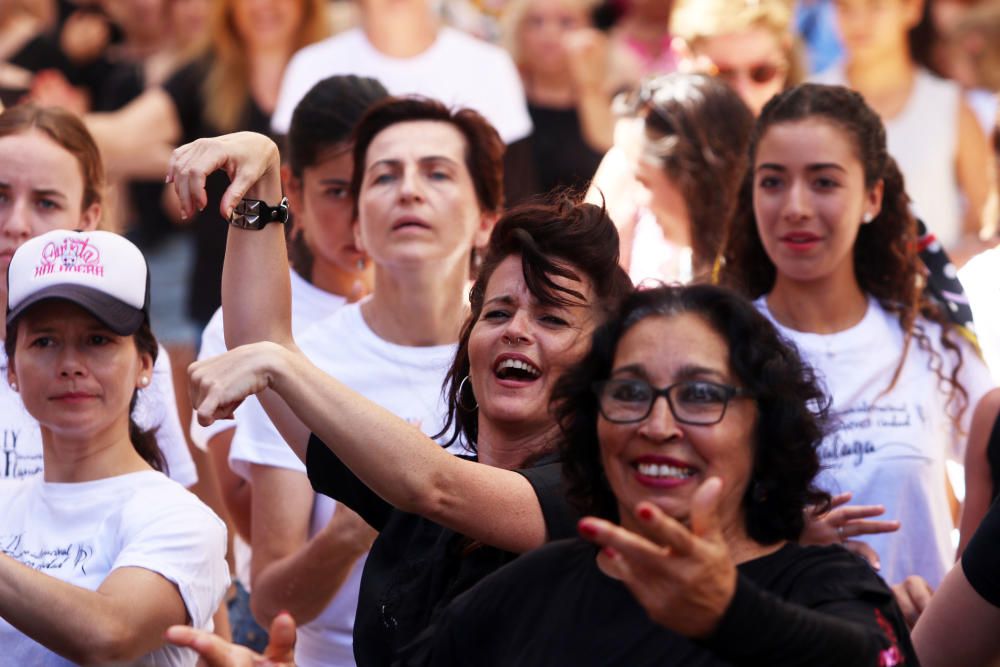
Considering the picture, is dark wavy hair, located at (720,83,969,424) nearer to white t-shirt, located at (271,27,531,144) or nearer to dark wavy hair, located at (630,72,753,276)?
dark wavy hair, located at (630,72,753,276)

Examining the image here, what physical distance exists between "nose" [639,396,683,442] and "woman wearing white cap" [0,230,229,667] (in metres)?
1.06

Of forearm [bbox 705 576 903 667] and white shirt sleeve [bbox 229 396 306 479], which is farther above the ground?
white shirt sleeve [bbox 229 396 306 479]

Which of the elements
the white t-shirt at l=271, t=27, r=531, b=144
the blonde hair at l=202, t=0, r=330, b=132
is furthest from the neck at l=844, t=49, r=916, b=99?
the blonde hair at l=202, t=0, r=330, b=132

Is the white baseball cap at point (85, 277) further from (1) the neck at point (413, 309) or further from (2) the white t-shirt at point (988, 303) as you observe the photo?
(2) the white t-shirt at point (988, 303)

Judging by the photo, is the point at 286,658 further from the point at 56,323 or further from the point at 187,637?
the point at 56,323

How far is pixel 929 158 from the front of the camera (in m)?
5.83

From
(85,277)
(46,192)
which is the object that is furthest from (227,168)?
(46,192)

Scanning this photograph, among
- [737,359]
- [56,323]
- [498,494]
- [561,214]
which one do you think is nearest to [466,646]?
[498,494]

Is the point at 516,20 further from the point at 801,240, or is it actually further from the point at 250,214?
the point at 250,214

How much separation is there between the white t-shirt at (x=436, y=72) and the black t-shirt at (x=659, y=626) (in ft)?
9.99

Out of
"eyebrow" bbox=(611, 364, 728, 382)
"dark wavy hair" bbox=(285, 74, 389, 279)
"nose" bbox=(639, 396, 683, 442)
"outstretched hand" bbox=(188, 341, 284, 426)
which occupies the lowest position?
"nose" bbox=(639, 396, 683, 442)

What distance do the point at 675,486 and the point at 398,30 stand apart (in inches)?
138

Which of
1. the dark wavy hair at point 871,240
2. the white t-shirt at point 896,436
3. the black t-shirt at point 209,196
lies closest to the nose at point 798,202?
the dark wavy hair at point 871,240

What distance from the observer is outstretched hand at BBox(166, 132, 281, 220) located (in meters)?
2.86
